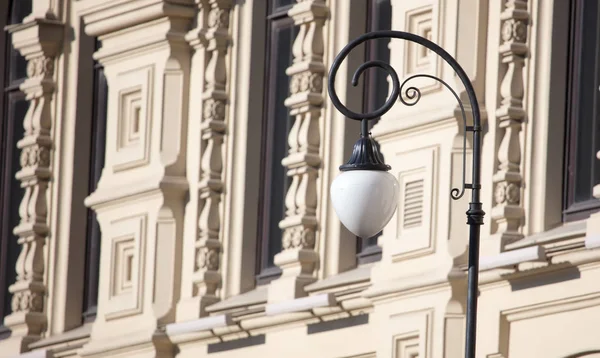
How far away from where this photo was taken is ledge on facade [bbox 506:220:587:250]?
42.5 ft

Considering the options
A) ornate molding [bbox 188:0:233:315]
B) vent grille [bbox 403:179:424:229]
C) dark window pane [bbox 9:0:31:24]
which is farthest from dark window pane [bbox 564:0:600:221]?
dark window pane [bbox 9:0:31:24]

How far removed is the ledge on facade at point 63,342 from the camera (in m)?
18.9

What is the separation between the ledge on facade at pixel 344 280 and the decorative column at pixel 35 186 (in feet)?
15.0

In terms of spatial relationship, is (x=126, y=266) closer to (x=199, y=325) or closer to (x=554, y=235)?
(x=199, y=325)

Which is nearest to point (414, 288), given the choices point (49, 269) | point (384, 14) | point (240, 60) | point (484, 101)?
point (484, 101)

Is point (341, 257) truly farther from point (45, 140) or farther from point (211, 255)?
point (45, 140)

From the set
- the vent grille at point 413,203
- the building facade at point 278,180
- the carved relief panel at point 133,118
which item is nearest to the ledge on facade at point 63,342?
the building facade at point 278,180

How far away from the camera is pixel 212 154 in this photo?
17266 millimetres

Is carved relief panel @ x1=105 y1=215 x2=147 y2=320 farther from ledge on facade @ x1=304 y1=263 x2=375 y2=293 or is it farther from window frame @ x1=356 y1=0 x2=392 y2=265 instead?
window frame @ x1=356 y1=0 x2=392 y2=265

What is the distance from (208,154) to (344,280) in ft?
7.78

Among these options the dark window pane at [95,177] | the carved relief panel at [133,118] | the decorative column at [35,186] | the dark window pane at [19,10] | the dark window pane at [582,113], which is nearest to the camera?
the dark window pane at [582,113]

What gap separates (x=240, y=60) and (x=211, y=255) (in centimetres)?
163

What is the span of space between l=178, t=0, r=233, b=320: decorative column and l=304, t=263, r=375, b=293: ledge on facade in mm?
1521

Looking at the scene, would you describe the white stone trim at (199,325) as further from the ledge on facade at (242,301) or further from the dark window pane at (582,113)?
the dark window pane at (582,113)
